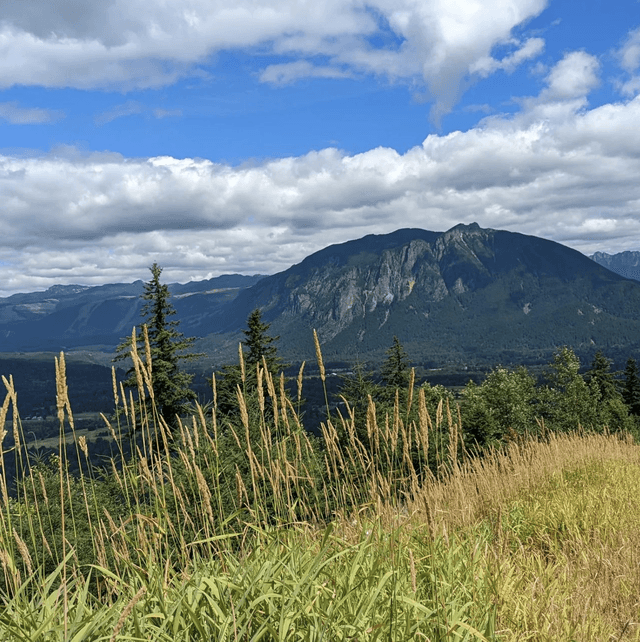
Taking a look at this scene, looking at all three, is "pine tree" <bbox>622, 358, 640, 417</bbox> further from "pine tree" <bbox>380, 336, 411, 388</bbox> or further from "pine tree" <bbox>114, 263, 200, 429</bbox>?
"pine tree" <bbox>114, 263, 200, 429</bbox>

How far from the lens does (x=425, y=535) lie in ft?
14.6

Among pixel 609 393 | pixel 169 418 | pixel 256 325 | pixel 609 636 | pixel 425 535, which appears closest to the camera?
pixel 609 636

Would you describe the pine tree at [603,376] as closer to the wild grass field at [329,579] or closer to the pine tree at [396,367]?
the pine tree at [396,367]

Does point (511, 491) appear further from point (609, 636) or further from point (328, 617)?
point (328, 617)

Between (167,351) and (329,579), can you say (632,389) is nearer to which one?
(167,351)

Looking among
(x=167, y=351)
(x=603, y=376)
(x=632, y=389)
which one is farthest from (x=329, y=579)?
(x=603, y=376)

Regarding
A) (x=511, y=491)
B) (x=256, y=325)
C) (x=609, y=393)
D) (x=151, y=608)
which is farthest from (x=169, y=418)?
(x=609, y=393)

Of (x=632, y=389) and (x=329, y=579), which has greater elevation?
(x=329, y=579)

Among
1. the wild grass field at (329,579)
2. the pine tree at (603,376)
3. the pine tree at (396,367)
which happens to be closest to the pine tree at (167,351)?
the pine tree at (396,367)

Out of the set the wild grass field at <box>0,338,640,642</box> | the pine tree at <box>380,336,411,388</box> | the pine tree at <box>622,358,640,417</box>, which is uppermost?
the wild grass field at <box>0,338,640,642</box>

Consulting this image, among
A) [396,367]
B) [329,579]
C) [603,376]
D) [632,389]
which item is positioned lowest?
[632,389]

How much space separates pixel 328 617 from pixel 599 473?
6342 mm

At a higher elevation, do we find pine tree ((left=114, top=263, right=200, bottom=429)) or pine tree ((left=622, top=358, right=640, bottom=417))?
pine tree ((left=114, top=263, right=200, bottom=429))

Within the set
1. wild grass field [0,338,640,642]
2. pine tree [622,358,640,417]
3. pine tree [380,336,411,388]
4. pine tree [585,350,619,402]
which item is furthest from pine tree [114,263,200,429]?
pine tree [622,358,640,417]
